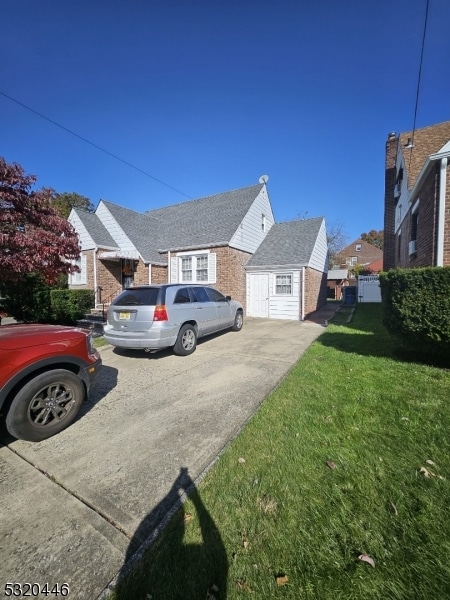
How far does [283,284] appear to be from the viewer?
1364 cm

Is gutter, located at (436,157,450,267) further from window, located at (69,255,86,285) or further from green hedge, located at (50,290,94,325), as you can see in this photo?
window, located at (69,255,86,285)

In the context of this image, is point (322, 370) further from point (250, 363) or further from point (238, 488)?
point (238, 488)

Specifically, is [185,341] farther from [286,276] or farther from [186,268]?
[186,268]

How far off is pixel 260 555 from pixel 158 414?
2327mm

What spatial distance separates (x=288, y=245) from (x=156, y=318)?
36.7ft

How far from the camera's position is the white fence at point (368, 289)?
2261 cm

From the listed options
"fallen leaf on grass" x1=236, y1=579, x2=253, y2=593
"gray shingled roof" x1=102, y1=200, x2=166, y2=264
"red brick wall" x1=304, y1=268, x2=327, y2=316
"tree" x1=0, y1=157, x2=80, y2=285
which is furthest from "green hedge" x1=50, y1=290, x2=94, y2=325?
"fallen leaf on grass" x1=236, y1=579, x2=253, y2=593

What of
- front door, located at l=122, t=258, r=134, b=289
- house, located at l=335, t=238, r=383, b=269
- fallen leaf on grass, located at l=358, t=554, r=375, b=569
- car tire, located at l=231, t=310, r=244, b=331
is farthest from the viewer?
house, located at l=335, t=238, r=383, b=269

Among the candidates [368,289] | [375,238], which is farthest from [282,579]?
[375,238]

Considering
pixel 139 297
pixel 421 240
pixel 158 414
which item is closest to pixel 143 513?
pixel 158 414

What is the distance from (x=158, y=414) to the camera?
3713 millimetres

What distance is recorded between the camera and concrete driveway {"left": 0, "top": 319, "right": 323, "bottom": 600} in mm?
1758

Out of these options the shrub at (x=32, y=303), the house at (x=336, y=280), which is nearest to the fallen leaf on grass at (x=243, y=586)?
the shrub at (x=32, y=303)

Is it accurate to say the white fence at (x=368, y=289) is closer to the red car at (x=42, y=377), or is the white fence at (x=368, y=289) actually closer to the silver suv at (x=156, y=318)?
the silver suv at (x=156, y=318)
